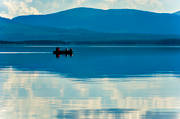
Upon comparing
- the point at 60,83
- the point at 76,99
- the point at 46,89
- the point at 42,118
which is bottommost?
the point at 42,118

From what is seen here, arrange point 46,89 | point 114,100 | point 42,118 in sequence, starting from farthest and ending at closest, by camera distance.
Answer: point 46,89 → point 114,100 → point 42,118

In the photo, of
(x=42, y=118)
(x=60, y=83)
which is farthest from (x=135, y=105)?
(x=60, y=83)

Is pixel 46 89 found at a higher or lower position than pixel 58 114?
higher

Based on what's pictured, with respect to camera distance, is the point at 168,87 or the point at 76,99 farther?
the point at 168,87

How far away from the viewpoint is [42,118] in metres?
15.0

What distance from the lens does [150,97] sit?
20062 mm

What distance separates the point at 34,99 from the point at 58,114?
383cm

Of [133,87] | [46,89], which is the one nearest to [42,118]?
[46,89]

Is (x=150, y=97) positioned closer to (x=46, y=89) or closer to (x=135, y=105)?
(x=135, y=105)

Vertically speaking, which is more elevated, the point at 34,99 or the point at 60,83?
the point at 60,83

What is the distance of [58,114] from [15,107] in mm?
2331

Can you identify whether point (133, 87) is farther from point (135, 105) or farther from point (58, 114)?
point (58, 114)

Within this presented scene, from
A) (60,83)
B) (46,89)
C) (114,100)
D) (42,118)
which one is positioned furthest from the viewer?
(60,83)

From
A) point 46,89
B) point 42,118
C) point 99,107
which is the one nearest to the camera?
point 42,118
